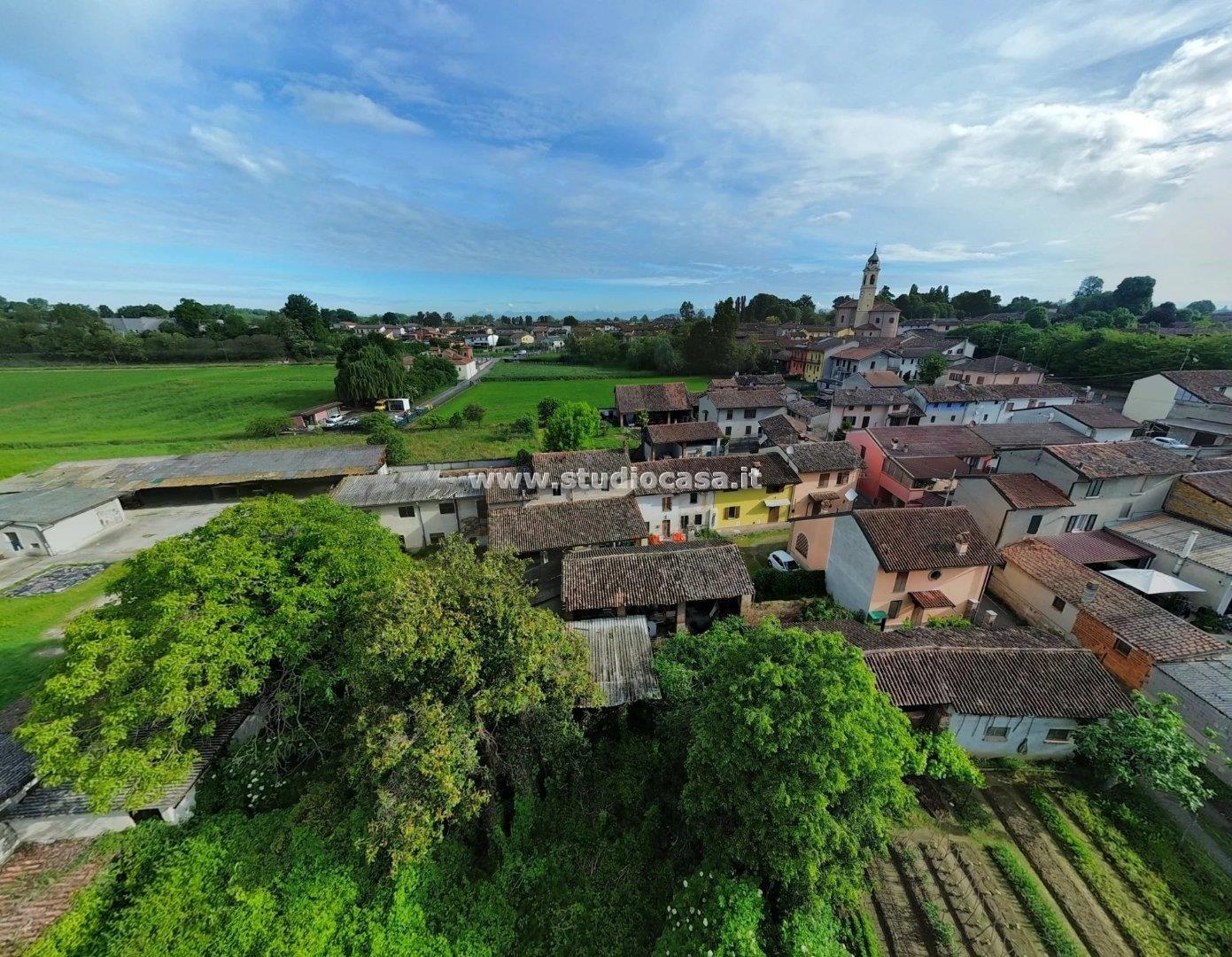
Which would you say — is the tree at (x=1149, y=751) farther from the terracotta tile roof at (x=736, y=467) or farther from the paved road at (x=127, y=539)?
the paved road at (x=127, y=539)

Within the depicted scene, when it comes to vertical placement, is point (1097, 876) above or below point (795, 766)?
below

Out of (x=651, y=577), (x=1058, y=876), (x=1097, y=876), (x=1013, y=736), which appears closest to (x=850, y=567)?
(x=1013, y=736)

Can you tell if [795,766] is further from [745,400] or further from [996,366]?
[996,366]

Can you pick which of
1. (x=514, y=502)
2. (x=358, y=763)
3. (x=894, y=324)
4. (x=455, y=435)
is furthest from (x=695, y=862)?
(x=894, y=324)

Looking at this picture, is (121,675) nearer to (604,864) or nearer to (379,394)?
(604,864)

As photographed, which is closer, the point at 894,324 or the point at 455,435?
the point at 455,435

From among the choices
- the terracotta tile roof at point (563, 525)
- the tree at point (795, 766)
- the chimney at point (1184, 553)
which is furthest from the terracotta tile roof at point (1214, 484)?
the terracotta tile roof at point (563, 525)
